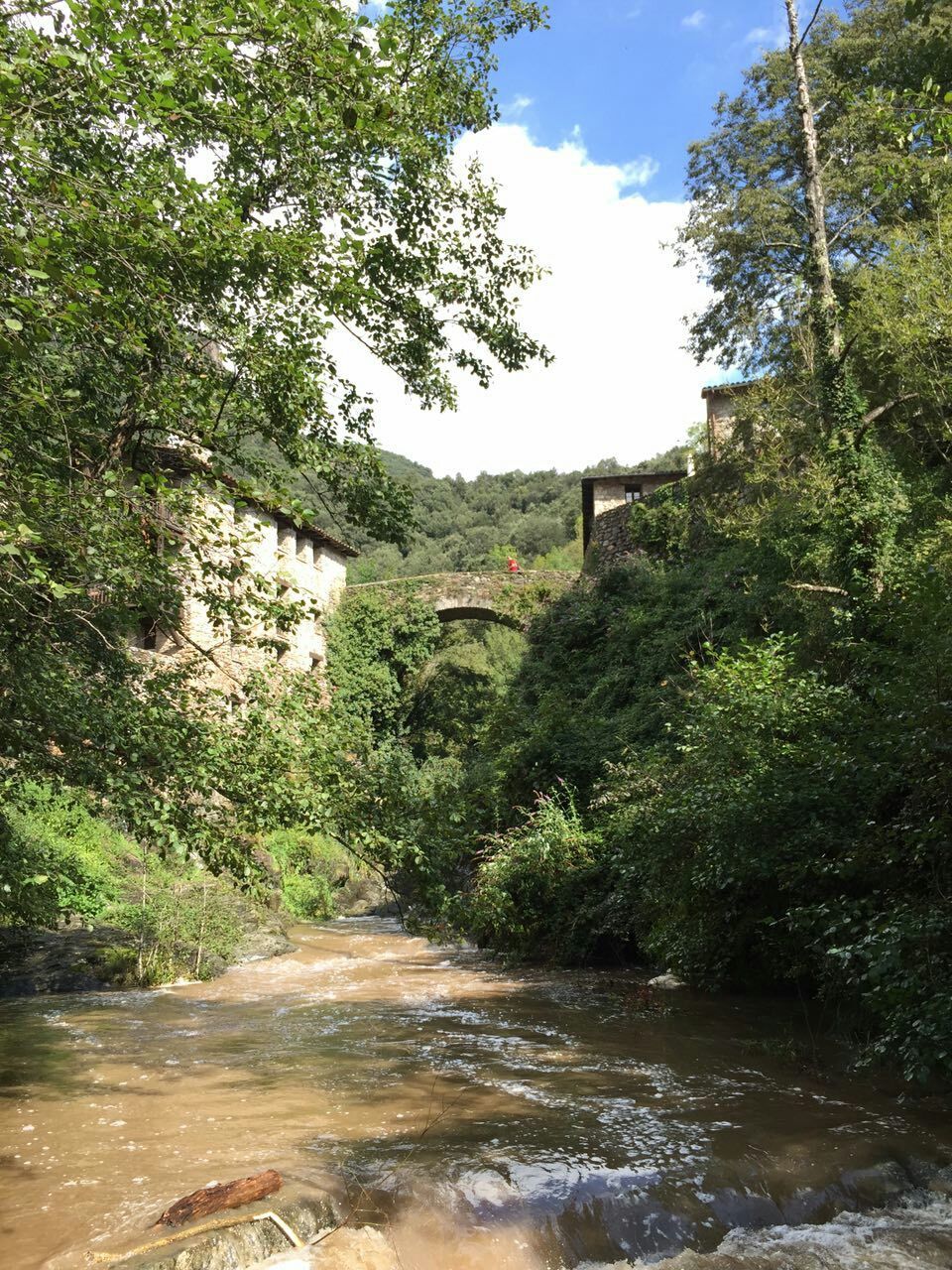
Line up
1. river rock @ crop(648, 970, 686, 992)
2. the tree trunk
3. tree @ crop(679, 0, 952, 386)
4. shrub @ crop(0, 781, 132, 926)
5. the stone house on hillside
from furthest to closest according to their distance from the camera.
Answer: the stone house on hillside < tree @ crop(679, 0, 952, 386) < the tree trunk < river rock @ crop(648, 970, 686, 992) < shrub @ crop(0, 781, 132, 926)

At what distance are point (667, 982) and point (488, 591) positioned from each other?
1941 centimetres

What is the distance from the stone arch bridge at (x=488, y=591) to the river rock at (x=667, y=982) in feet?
57.3

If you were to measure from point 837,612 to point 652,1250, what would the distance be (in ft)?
29.6

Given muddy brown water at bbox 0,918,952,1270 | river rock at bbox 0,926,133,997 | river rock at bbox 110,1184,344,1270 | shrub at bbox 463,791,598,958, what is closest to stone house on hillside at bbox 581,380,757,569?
shrub at bbox 463,791,598,958

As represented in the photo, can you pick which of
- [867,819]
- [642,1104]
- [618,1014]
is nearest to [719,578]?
[618,1014]

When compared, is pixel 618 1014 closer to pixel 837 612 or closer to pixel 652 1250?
pixel 652 1250

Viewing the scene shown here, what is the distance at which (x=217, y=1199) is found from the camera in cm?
432

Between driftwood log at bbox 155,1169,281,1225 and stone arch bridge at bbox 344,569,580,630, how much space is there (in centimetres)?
2268

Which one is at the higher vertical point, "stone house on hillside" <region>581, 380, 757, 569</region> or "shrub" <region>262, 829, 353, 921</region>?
"stone house on hillside" <region>581, 380, 757, 569</region>

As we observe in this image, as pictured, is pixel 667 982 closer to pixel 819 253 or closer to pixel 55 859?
pixel 55 859

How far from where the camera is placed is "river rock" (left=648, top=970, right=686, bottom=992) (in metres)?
9.45

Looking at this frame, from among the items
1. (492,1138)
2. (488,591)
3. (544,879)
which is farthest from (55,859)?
(488,591)

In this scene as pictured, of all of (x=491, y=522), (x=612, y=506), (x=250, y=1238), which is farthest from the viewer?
(x=491, y=522)

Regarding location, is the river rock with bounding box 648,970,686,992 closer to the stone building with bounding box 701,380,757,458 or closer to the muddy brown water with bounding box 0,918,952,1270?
the muddy brown water with bounding box 0,918,952,1270
